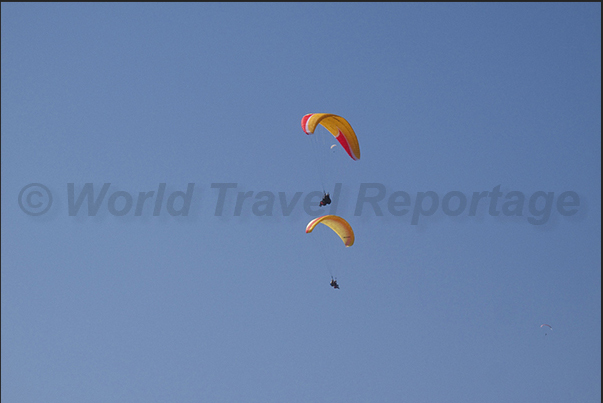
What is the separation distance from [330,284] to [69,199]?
623 inches

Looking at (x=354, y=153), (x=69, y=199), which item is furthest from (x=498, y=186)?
(x=69, y=199)

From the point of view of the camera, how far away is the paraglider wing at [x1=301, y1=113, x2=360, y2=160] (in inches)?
2318

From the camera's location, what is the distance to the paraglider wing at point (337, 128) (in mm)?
58875

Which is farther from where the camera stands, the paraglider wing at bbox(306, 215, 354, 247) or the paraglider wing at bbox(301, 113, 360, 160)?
the paraglider wing at bbox(306, 215, 354, 247)

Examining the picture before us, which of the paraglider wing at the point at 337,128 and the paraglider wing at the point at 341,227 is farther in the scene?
the paraglider wing at the point at 341,227

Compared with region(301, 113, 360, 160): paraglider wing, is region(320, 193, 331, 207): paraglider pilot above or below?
below

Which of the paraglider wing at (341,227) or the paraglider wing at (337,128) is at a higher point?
the paraglider wing at (337,128)

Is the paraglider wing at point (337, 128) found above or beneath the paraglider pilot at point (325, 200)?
above

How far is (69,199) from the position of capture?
68.4m

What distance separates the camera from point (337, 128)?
198 feet

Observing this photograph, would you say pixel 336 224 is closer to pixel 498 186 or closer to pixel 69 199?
pixel 498 186

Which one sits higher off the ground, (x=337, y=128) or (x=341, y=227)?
(x=337, y=128)

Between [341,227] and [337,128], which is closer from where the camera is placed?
[337,128]

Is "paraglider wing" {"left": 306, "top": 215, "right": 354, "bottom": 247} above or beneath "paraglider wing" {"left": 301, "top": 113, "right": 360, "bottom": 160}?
beneath
